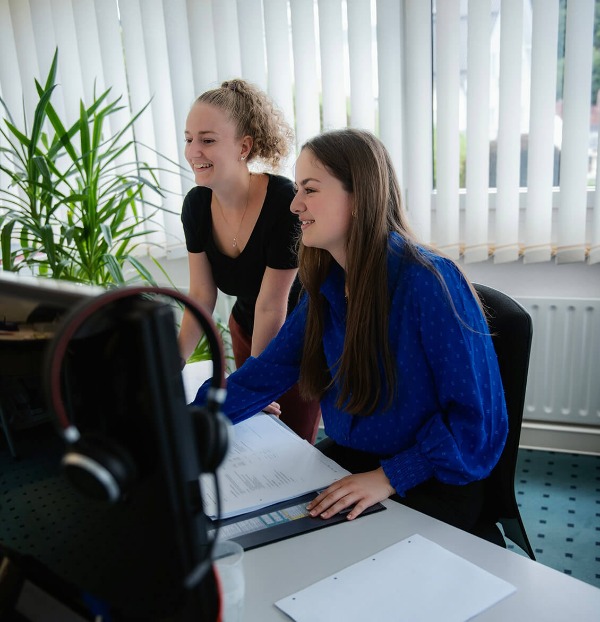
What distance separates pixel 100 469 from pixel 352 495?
60cm

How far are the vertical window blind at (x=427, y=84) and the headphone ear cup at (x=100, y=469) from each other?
182 centimetres

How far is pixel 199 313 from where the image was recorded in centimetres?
53

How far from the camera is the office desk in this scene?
776 millimetres

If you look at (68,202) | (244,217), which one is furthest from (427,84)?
(68,202)

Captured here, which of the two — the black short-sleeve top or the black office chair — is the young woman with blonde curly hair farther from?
the black office chair

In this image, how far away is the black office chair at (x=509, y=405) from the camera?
119 centimetres

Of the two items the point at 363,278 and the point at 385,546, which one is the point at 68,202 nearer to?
the point at 363,278

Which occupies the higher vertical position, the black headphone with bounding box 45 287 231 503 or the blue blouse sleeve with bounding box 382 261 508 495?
the black headphone with bounding box 45 287 231 503

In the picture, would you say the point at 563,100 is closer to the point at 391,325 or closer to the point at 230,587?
the point at 391,325

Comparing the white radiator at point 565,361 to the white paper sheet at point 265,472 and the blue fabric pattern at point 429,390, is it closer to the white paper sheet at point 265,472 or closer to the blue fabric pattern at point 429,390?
the blue fabric pattern at point 429,390

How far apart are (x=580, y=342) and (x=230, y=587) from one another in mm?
1954

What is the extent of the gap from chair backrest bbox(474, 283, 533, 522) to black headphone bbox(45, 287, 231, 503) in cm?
79

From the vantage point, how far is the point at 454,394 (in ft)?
3.64

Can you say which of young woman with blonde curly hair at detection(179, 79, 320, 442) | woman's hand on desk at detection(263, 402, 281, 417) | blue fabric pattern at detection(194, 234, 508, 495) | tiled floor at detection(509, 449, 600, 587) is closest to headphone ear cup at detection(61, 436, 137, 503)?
blue fabric pattern at detection(194, 234, 508, 495)
